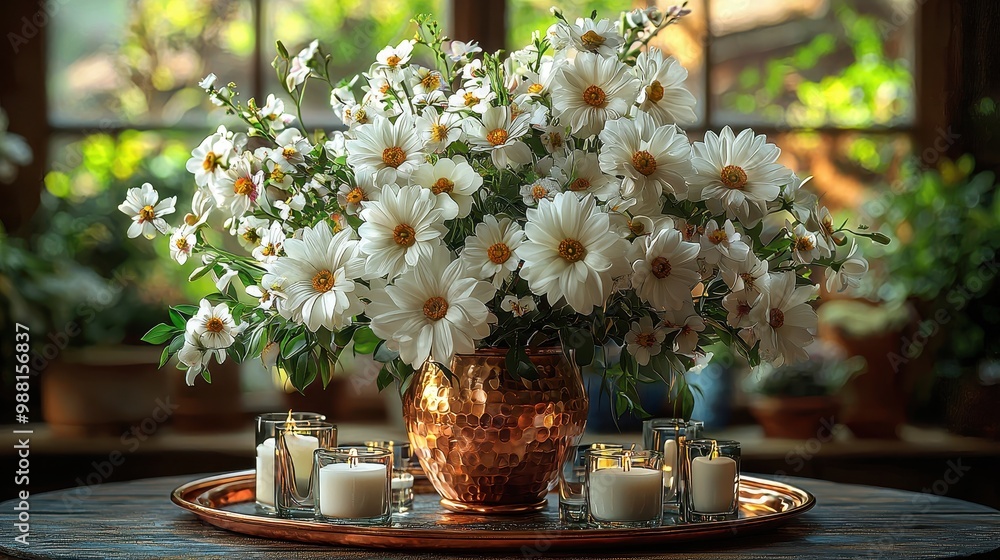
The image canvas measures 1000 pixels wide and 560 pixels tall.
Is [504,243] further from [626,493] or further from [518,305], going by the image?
[626,493]

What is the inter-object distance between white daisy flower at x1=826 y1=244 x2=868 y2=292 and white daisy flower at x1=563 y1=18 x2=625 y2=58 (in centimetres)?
33

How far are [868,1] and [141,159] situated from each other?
192cm

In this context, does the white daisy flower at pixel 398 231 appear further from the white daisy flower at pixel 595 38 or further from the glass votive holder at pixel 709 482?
the glass votive holder at pixel 709 482

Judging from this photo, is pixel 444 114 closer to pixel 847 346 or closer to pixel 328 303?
pixel 328 303

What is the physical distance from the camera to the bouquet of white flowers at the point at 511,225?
994 millimetres

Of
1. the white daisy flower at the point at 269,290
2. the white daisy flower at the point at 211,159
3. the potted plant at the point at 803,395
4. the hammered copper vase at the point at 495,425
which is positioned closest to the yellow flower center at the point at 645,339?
the hammered copper vase at the point at 495,425

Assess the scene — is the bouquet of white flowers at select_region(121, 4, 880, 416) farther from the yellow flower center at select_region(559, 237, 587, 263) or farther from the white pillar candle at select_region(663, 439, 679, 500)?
the white pillar candle at select_region(663, 439, 679, 500)

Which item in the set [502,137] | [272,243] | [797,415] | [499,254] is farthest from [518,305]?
[797,415]

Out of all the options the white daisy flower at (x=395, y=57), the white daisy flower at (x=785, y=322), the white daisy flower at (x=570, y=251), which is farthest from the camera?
the white daisy flower at (x=395, y=57)

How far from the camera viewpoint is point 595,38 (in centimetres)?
115

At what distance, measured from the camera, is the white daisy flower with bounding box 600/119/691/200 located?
1020 millimetres

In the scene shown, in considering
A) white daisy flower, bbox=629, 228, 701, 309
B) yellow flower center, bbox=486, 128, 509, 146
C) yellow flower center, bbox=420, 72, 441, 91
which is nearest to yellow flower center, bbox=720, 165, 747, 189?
white daisy flower, bbox=629, 228, 701, 309

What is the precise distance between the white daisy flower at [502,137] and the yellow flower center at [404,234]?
12 centimetres

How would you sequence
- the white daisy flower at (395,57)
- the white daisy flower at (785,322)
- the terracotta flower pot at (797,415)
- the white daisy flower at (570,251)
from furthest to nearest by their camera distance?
the terracotta flower pot at (797,415) < the white daisy flower at (395,57) < the white daisy flower at (785,322) < the white daisy flower at (570,251)
